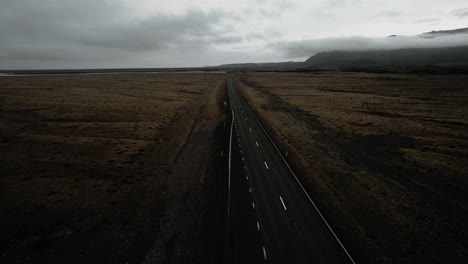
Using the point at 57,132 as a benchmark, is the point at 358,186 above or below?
below

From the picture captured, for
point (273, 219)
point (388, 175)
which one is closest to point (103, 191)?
point (273, 219)

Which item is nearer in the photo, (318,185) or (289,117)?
(318,185)

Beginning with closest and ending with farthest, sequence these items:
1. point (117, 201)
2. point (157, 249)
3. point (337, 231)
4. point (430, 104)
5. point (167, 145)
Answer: point (157, 249), point (337, 231), point (117, 201), point (167, 145), point (430, 104)

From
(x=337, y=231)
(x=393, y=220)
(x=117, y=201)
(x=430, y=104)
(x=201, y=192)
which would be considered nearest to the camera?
(x=337, y=231)

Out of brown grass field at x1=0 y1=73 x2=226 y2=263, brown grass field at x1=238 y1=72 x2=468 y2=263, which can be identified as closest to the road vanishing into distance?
brown grass field at x1=238 y1=72 x2=468 y2=263

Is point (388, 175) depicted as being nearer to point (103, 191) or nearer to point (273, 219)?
point (273, 219)

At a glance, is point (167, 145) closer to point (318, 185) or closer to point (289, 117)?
point (318, 185)

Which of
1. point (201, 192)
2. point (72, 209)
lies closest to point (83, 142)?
point (72, 209)
